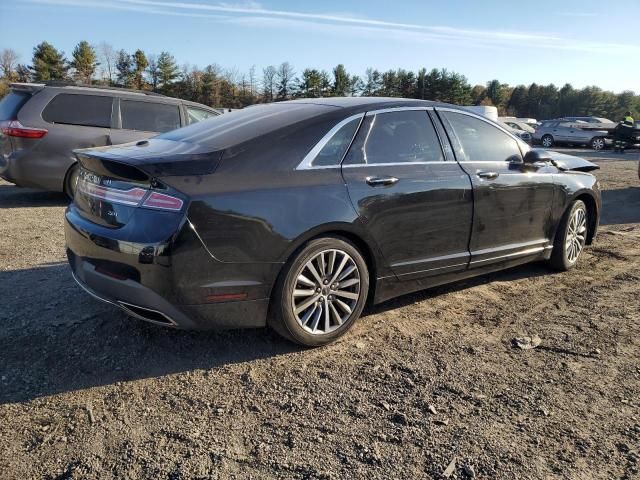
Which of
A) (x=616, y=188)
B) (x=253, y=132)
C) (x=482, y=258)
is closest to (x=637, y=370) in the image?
(x=482, y=258)

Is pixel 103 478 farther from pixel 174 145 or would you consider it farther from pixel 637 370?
pixel 637 370

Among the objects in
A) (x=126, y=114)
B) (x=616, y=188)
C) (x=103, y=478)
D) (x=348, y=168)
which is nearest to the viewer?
(x=103, y=478)

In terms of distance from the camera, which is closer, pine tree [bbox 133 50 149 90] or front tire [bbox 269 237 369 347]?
front tire [bbox 269 237 369 347]

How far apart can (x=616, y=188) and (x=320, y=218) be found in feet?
34.7

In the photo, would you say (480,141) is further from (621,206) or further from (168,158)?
(621,206)

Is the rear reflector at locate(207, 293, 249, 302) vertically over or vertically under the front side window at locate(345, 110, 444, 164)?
under

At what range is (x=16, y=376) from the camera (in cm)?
293

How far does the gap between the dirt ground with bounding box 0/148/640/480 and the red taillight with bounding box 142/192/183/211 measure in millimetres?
997

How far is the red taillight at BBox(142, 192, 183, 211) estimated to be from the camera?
2.84m

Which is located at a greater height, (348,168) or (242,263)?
(348,168)

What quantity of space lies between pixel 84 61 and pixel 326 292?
214 ft

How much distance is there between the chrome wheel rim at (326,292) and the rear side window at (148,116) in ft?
20.1

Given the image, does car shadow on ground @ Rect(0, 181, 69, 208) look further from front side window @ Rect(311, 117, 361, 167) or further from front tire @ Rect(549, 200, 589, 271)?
front tire @ Rect(549, 200, 589, 271)

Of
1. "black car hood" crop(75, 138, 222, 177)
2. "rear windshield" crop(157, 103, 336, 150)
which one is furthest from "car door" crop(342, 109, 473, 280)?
"black car hood" crop(75, 138, 222, 177)
